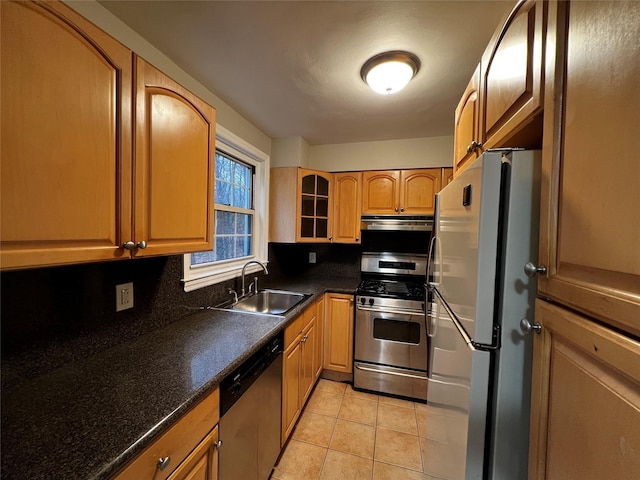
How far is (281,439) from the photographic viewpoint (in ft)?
5.07

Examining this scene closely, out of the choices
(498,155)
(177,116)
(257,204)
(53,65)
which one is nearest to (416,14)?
(498,155)

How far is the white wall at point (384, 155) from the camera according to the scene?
257 cm

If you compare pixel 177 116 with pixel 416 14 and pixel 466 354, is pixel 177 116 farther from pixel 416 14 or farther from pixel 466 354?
pixel 466 354

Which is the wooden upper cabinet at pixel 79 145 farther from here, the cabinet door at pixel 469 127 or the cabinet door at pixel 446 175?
the cabinet door at pixel 446 175

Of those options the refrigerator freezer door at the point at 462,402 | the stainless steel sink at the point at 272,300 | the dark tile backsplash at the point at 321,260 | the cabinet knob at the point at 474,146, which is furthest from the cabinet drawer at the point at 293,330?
the cabinet knob at the point at 474,146

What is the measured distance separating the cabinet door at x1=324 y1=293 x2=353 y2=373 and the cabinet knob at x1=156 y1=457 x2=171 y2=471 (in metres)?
1.81

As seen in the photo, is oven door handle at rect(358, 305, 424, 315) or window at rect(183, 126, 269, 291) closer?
window at rect(183, 126, 269, 291)

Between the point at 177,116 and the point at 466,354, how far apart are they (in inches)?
57.2

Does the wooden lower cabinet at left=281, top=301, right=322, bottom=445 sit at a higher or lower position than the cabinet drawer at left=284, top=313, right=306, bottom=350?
lower

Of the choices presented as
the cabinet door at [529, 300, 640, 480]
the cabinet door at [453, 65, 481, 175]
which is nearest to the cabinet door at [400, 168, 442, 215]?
the cabinet door at [453, 65, 481, 175]

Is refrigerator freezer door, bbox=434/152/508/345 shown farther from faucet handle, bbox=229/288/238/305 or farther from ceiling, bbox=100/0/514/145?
faucet handle, bbox=229/288/238/305

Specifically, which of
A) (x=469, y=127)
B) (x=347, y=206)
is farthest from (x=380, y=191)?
(x=469, y=127)

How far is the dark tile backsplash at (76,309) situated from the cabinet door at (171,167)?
1.09 feet

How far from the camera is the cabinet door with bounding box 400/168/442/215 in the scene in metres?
2.53
